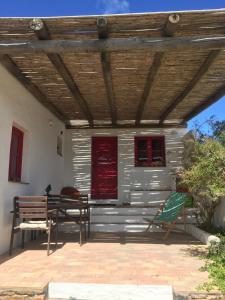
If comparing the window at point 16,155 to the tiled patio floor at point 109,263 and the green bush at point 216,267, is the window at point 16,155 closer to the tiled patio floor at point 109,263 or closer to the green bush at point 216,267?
the tiled patio floor at point 109,263

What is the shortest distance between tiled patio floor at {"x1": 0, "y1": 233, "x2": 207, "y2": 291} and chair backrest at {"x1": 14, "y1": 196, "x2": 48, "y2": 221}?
2.06 feet

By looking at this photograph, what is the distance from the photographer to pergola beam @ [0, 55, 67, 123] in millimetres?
5573

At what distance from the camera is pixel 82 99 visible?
771 cm

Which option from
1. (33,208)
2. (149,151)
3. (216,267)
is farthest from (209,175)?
(149,151)

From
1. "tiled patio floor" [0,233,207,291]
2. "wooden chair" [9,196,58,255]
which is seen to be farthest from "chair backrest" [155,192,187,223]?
"wooden chair" [9,196,58,255]

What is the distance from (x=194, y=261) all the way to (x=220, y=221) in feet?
7.27

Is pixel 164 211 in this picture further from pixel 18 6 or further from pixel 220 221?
pixel 18 6

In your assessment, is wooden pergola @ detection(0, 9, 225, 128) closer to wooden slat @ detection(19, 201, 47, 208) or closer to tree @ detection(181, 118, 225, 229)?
tree @ detection(181, 118, 225, 229)

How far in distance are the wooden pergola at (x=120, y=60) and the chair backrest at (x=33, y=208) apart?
229 cm

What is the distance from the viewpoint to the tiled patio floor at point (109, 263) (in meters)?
3.93

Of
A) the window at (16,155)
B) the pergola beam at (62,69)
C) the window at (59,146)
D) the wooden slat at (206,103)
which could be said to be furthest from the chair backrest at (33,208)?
the window at (59,146)

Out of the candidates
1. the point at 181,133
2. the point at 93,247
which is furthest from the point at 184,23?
the point at 181,133

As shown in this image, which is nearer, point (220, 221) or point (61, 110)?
point (220, 221)

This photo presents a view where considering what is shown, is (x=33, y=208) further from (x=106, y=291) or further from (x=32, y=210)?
(x=106, y=291)
